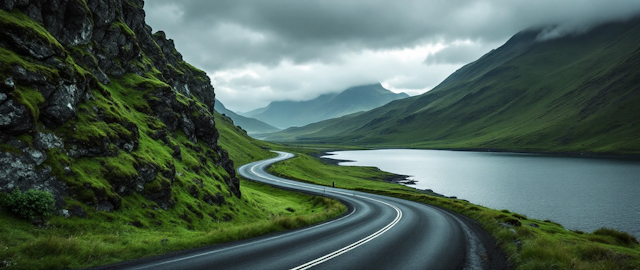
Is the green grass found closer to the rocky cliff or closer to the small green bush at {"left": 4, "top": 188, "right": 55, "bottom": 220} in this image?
the small green bush at {"left": 4, "top": 188, "right": 55, "bottom": 220}

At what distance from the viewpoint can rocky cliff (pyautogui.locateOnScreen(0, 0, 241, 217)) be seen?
18.5 metres

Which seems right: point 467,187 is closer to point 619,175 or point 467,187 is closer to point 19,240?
point 619,175

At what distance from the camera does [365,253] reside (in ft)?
51.6

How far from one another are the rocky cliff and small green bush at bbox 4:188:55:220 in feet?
3.32

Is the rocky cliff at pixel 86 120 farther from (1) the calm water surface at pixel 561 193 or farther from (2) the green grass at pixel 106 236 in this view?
(1) the calm water surface at pixel 561 193

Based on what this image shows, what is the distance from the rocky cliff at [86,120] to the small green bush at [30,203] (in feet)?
3.32

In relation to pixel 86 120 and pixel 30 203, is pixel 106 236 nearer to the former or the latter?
pixel 30 203

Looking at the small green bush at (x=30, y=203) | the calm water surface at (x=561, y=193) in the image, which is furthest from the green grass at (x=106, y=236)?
the calm water surface at (x=561, y=193)

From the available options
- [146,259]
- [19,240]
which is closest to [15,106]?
[19,240]

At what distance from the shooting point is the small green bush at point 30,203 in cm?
1564

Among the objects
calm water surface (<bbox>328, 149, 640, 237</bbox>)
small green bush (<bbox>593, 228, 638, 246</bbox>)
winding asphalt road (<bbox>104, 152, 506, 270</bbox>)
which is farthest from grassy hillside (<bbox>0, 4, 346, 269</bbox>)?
calm water surface (<bbox>328, 149, 640, 237</bbox>)

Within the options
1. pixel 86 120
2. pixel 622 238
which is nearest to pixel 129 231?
pixel 86 120

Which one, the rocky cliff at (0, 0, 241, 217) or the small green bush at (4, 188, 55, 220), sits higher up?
the rocky cliff at (0, 0, 241, 217)

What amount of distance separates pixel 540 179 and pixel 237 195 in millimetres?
102697
